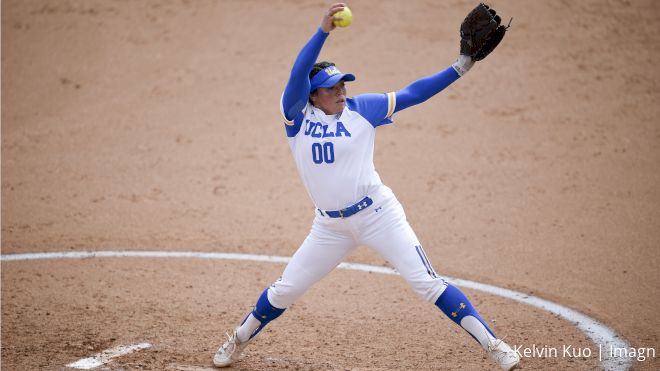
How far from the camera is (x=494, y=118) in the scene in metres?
10.2

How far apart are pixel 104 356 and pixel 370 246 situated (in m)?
1.90

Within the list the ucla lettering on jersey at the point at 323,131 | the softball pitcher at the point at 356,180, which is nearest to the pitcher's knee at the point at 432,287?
the softball pitcher at the point at 356,180

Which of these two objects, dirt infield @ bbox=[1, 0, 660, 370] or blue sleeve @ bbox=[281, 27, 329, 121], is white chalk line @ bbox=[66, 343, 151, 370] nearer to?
dirt infield @ bbox=[1, 0, 660, 370]

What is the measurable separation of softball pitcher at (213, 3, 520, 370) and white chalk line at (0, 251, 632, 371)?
1204mm

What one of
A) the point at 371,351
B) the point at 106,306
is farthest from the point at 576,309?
the point at 106,306

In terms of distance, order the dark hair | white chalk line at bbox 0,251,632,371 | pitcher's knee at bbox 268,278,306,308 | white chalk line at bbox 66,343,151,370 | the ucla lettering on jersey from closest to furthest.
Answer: the ucla lettering on jersey → the dark hair → pitcher's knee at bbox 268,278,306,308 → white chalk line at bbox 66,343,151,370 → white chalk line at bbox 0,251,632,371

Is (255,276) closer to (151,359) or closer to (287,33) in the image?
(151,359)

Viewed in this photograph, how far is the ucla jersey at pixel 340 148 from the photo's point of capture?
4.25 meters

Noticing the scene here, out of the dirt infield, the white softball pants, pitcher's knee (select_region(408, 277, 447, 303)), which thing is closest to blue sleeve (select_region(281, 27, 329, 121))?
the white softball pants

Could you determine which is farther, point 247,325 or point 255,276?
point 255,276

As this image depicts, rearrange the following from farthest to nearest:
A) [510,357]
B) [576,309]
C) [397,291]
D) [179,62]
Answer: [179,62], [397,291], [576,309], [510,357]

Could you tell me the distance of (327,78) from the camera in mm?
4332

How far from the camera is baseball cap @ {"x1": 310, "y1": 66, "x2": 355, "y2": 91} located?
430 centimetres

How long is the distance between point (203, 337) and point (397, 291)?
1777 millimetres
